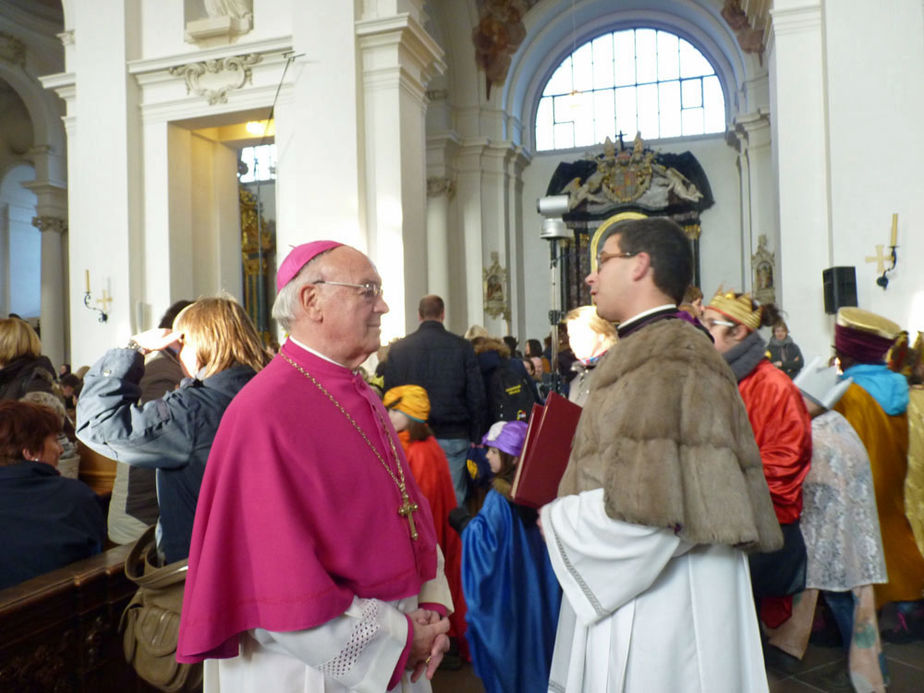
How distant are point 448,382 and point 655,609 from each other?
3.83m

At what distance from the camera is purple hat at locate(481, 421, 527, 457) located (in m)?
3.40

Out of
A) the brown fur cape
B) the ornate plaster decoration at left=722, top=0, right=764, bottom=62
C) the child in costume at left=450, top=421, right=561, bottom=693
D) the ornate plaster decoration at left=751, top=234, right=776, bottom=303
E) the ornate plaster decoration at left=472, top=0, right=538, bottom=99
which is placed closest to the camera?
the brown fur cape

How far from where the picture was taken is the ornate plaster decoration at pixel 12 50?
15.4 m

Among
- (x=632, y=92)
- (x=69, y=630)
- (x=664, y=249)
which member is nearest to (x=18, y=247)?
(x=632, y=92)

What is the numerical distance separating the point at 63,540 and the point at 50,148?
15.7m

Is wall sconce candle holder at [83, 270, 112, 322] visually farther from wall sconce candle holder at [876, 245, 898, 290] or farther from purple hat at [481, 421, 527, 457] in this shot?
wall sconce candle holder at [876, 245, 898, 290]

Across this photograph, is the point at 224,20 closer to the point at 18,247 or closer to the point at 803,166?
the point at 803,166

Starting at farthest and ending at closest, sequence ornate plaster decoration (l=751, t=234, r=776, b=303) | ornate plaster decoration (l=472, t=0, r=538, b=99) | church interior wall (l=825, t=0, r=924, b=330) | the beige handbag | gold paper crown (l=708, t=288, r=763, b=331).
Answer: ornate plaster decoration (l=472, t=0, r=538, b=99), ornate plaster decoration (l=751, t=234, r=776, b=303), church interior wall (l=825, t=0, r=924, b=330), gold paper crown (l=708, t=288, r=763, b=331), the beige handbag

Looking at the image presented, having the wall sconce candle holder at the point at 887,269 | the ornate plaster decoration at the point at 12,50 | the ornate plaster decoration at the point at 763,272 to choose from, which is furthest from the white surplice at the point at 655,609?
the ornate plaster decoration at the point at 12,50

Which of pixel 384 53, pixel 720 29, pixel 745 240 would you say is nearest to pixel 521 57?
pixel 720 29

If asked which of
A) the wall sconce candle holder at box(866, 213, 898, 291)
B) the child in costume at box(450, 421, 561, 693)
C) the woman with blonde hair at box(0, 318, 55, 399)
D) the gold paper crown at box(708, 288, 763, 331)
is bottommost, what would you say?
the child in costume at box(450, 421, 561, 693)

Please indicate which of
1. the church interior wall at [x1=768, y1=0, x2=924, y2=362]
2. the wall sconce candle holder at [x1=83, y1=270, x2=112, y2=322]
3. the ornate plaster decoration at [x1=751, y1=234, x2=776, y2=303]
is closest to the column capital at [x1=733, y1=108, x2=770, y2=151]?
the ornate plaster decoration at [x1=751, y1=234, x2=776, y2=303]

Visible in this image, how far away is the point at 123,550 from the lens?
9.98 ft

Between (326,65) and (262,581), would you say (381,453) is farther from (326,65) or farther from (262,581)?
(326,65)
